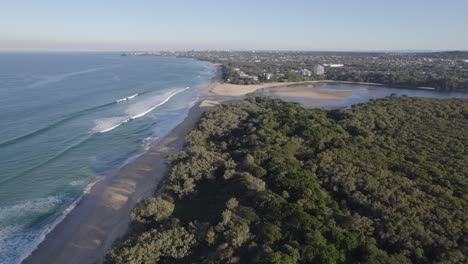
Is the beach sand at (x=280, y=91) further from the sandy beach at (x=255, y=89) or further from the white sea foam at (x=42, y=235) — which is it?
the white sea foam at (x=42, y=235)

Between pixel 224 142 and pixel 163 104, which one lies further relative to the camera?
pixel 163 104

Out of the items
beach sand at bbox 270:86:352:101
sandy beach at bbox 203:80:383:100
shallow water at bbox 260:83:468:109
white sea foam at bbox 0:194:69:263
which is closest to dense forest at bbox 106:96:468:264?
white sea foam at bbox 0:194:69:263

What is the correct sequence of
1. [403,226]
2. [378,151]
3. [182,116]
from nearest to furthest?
[403,226] < [378,151] < [182,116]

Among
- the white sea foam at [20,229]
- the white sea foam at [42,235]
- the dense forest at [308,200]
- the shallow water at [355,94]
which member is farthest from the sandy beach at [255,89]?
the white sea foam at [20,229]

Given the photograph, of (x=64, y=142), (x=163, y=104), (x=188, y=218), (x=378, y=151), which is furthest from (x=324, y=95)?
(x=188, y=218)

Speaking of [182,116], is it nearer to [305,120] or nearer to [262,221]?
[305,120]

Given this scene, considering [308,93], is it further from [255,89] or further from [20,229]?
[20,229]
